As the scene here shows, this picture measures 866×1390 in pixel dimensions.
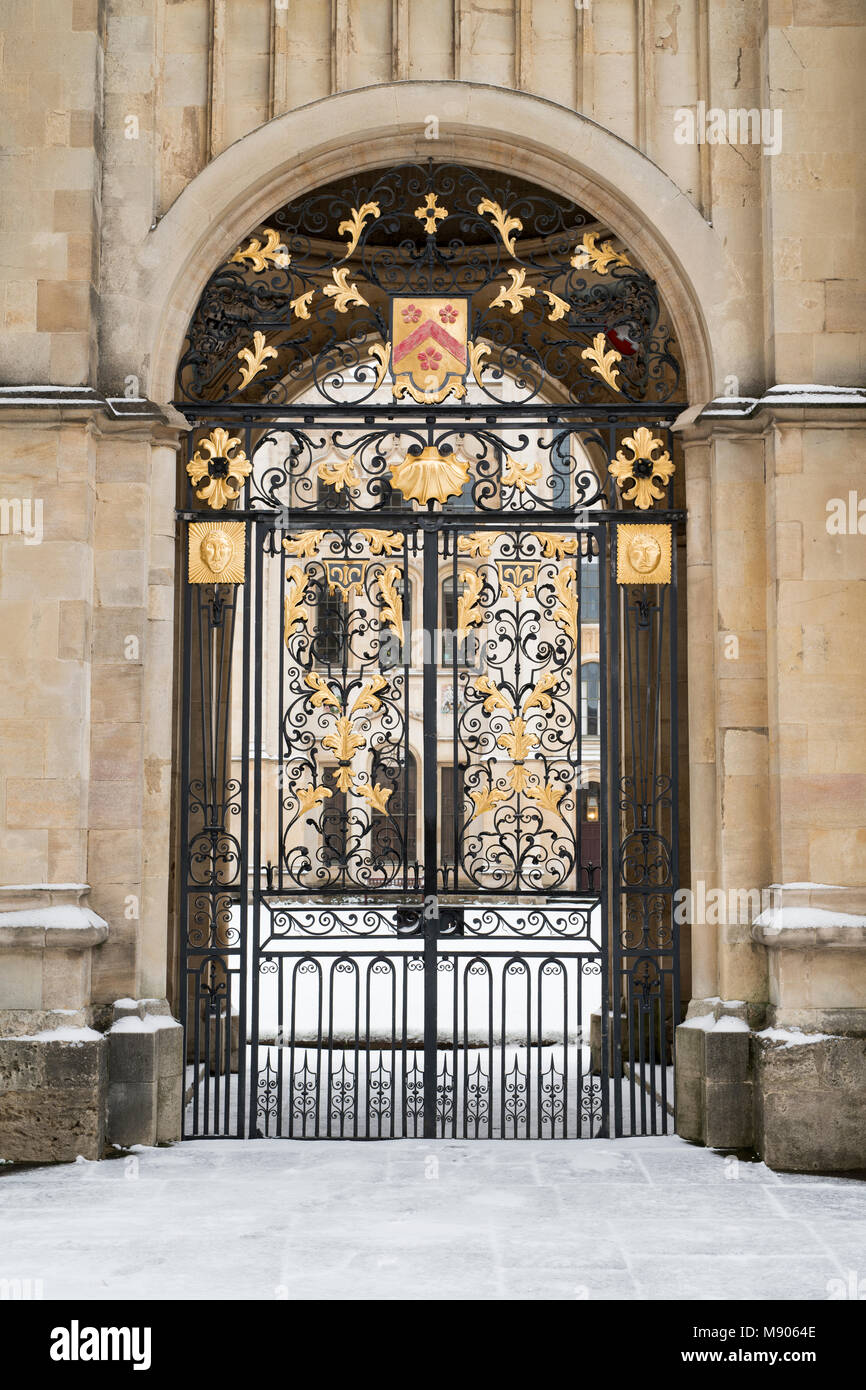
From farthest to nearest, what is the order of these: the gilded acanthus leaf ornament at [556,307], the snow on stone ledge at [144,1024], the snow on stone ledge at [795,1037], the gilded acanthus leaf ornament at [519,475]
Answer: the gilded acanthus leaf ornament at [519,475], the gilded acanthus leaf ornament at [556,307], the snow on stone ledge at [144,1024], the snow on stone ledge at [795,1037]

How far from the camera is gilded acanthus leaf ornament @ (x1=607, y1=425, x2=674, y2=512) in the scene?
26.7 feet

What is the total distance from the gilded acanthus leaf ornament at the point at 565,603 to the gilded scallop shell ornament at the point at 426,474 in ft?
2.62

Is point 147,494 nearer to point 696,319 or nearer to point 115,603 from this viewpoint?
point 115,603

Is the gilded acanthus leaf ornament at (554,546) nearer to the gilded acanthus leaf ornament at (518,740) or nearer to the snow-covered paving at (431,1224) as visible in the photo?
the gilded acanthus leaf ornament at (518,740)

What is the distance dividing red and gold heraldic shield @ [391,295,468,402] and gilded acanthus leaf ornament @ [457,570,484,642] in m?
1.08

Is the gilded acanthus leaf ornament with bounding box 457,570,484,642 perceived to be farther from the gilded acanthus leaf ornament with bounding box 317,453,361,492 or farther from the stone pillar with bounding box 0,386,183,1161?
the stone pillar with bounding box 0,386,183,1161

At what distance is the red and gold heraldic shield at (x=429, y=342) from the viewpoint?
821 cm

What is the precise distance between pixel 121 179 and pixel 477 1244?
593 centimetres

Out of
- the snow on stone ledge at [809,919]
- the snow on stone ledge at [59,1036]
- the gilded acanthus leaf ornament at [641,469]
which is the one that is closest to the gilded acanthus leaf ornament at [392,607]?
the gilded acanthus leaf ornament at [641,469]

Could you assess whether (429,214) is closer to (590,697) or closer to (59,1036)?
(59,1036)

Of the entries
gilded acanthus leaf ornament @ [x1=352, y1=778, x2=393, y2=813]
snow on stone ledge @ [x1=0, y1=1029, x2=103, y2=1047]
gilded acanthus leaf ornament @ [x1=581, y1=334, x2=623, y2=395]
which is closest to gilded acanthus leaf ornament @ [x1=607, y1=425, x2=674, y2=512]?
gilded acanthus leaf ornament @ [x1=581, y1=334, x2=623, y2=395]

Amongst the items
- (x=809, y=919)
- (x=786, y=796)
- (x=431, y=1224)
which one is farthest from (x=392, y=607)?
(x=431, y=1224)

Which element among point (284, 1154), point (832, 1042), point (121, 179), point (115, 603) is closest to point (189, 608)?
point (115, 603)

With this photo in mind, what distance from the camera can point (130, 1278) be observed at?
17.0ft
